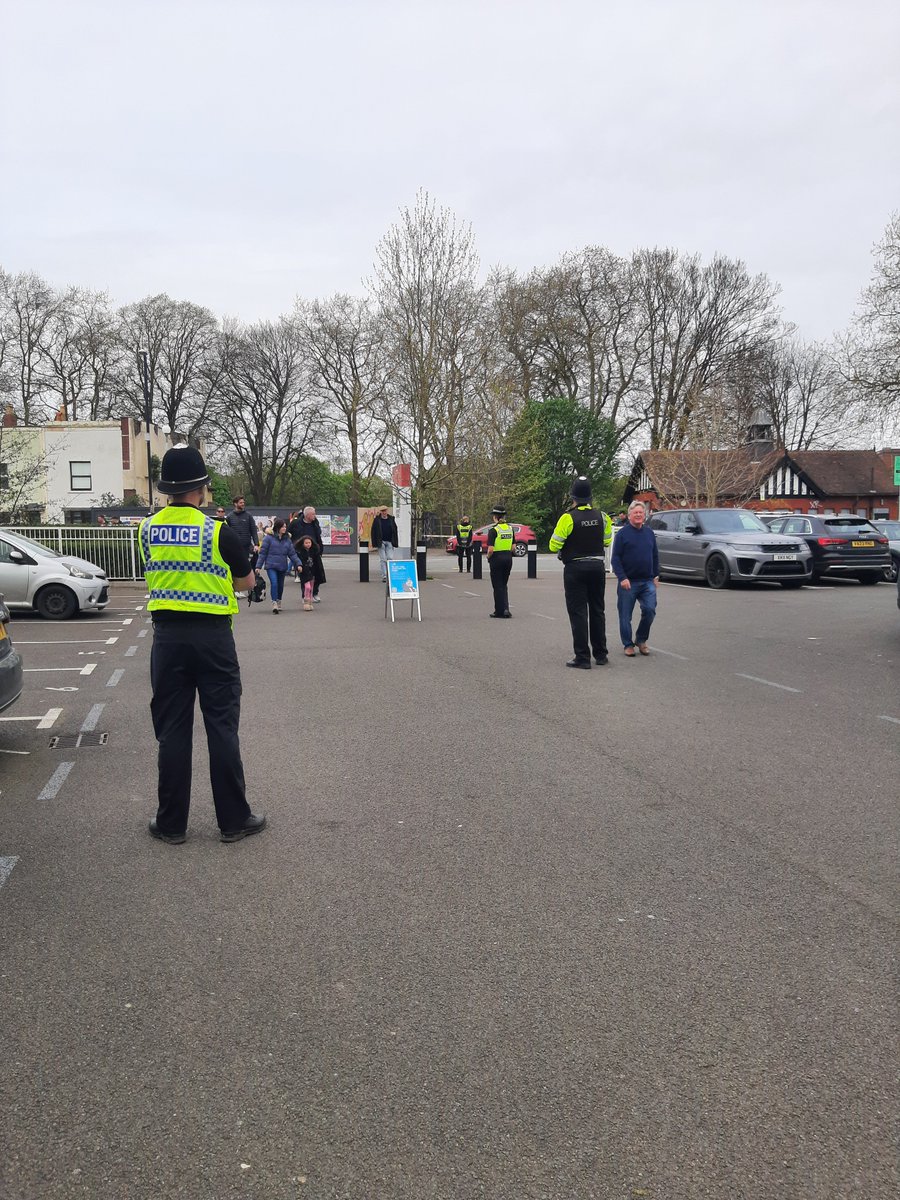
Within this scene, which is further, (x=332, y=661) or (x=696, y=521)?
(x=696, y=521)

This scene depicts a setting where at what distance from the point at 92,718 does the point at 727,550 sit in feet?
53.2

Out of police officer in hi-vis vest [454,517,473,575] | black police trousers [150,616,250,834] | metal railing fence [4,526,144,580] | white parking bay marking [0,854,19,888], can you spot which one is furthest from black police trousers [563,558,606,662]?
police officer in hi-vis vest [454,517,473,575]

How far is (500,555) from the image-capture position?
16000mm

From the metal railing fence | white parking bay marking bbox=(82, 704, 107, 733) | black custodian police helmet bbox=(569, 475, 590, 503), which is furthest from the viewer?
the metal railing fence

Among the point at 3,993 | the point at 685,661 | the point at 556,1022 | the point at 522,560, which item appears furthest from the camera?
the point at 522,560

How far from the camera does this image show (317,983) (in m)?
3.46

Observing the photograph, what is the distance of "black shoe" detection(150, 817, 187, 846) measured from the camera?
5.07 metres

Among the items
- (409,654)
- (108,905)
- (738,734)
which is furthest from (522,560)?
(108,905)

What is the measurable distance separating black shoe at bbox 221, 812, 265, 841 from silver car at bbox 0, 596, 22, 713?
2591 mm

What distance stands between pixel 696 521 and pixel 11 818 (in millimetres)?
20009

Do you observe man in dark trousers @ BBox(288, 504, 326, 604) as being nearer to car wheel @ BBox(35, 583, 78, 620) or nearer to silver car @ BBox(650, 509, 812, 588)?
car wheel @ BBox(35, 583, 78, 620)

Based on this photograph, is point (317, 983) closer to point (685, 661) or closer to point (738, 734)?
point (738, 734)

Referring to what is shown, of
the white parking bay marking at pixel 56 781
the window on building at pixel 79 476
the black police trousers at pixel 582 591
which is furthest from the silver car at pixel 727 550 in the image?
the window on building at pixel 79 476

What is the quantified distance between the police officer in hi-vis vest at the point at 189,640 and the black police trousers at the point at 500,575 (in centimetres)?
1099
